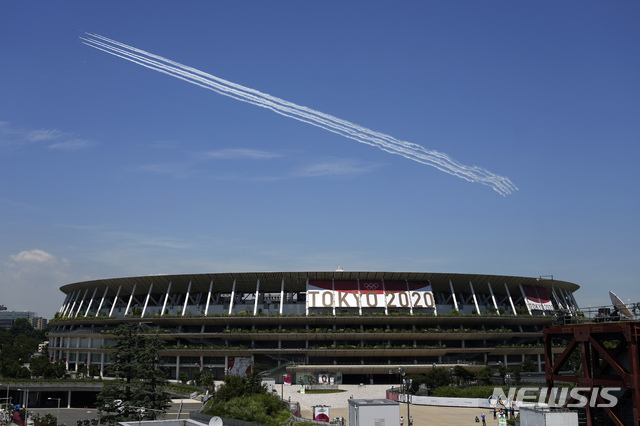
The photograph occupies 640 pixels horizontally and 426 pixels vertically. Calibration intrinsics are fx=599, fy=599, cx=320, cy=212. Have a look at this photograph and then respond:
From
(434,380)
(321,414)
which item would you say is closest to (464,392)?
(434,380)

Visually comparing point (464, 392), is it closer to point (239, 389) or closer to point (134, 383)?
point (239, 389)

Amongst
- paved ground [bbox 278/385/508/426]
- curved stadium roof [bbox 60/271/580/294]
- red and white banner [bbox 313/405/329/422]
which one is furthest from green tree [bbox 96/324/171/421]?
curved stadium roof [bbox 60/271/580/294]

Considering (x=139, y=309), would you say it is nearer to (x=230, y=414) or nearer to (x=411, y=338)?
(x=411, y=338)

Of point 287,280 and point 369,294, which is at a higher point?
point 287,280

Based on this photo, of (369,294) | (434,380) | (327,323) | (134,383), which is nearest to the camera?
(134,383)

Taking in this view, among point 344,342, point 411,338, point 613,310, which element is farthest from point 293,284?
point 613,310

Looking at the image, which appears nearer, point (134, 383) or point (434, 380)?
point (134, 383)

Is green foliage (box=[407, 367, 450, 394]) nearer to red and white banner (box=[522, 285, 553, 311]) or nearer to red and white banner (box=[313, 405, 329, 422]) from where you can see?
red and white banner (box=[313, 405, 329, 422])
